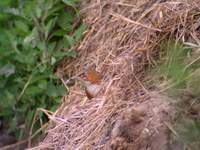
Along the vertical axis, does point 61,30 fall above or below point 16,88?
above

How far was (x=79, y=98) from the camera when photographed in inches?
122

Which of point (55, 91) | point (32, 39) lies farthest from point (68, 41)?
point (55, 91)

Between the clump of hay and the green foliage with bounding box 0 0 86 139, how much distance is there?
4.0 inches

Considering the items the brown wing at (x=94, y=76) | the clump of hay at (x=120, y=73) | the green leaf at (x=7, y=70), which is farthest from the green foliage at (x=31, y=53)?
the brown wing at (x=94, y=76)

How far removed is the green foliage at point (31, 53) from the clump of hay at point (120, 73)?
0.10 m

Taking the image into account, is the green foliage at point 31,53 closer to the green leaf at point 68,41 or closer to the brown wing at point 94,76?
the green leaf at point 68,41

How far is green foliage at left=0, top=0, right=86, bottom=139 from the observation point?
326cm

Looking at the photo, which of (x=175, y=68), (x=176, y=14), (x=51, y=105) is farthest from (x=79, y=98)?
(x=175, y=68)

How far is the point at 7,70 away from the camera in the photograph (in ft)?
10.8

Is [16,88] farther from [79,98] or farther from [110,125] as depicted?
[110,125]

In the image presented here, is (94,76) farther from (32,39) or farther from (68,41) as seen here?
(32,39)

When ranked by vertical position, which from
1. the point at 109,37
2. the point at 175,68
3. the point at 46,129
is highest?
the point at 175,68

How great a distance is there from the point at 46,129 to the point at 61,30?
26.2 inches

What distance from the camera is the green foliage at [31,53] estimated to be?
3260mm
